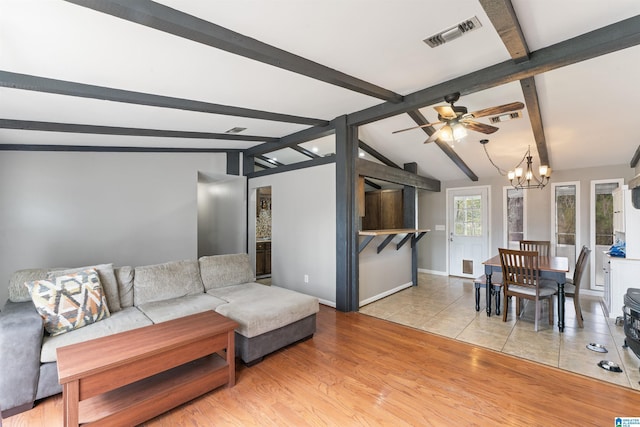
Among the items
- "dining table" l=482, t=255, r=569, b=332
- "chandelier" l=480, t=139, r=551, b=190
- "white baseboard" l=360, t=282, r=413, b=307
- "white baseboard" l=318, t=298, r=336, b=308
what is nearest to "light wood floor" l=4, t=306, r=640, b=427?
"dining table" l=482, t=255, r=569, b=332

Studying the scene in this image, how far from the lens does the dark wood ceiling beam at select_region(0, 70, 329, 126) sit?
88.0 inches

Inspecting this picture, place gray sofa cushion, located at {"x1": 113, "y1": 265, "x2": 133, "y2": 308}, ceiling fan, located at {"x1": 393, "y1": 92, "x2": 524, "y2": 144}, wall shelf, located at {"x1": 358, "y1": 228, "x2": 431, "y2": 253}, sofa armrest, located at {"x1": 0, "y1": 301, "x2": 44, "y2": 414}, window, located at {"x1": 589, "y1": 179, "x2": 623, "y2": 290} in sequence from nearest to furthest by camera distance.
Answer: sofa armrest, located at {"x1": 0, "y1": 301, "x2": 44, "y2": 414}, ceiling fan, located at {"x1": 393, "y1": 92, "x2": 524, "y2": 144}, gray sofa cushion, located at {"x1": 113, "y1": 265, "x2": 133, "y2": 308}, wall shelf, located at {"x1": 358, "y1": 228, "x2": 431, "y2": 253}, window, located at {"x1": 589, "y1": 179, "x2": 623, "y2": 290}

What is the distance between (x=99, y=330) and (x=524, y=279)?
451cm

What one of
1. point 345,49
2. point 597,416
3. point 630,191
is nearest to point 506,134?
point 630,191

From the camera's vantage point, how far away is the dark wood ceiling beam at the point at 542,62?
86.4 inches

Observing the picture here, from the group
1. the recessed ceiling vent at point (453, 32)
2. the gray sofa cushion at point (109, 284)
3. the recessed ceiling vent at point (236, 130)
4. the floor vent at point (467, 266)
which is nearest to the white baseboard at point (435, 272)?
the floor vent at point (467, 266)

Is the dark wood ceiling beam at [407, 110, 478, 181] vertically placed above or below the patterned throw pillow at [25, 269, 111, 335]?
above

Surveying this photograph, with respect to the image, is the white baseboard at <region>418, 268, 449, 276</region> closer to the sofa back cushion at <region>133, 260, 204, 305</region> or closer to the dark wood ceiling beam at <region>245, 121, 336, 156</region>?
the dark wood ceiling beam at <region>245, 121, 336, 156</region>

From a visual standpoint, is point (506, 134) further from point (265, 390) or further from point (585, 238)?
point (265, 390)

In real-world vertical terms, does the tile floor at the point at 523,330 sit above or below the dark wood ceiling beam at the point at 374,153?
below

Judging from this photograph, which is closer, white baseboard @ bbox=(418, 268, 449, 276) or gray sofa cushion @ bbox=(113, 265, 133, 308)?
gray sofa cushion @ bbox=(113, 265, 133, 308)

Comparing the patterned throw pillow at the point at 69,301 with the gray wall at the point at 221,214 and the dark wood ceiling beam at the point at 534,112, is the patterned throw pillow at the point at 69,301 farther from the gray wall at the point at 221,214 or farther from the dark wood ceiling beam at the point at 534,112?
the dark wood ceiling beam at the point at 534,112

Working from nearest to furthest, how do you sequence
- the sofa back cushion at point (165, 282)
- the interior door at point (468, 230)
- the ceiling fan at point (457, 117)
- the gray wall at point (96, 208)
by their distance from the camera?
the ceiling fan at point (457, 117) → the sofa back cushion at point (165, 282) → the gray wall at point (96, 208) → the interior door at point (468, 230)

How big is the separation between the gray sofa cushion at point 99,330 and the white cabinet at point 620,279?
558 cm
